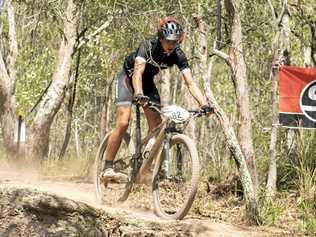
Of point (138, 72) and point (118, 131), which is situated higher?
point (138, 72)

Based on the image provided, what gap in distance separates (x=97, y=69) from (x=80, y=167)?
8.52 m


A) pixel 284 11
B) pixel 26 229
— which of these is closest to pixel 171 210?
pixel 26 229

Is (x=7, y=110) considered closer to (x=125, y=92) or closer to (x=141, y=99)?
(x=125, y=92)

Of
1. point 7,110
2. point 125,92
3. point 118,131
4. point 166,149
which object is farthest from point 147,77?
point 7,110

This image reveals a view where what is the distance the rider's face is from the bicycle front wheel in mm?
856

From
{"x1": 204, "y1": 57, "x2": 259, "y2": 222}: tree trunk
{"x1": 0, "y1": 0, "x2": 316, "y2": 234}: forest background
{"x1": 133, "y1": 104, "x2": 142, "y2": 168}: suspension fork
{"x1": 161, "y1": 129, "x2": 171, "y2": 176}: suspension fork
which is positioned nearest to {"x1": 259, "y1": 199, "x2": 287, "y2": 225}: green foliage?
{"x1": 0, "y1": 0, "x2": 316, "y2": 234}: forest background

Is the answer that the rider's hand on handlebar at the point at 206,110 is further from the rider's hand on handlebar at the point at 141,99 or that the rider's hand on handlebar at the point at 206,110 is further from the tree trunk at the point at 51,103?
the tree trunk at the point at 51,103

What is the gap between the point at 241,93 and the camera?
23.0 feet

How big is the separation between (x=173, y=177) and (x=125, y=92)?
106 cm

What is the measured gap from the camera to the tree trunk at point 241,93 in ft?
22.8

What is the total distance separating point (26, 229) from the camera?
15.8 ft

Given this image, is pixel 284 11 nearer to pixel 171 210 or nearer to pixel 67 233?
pixel 171 210

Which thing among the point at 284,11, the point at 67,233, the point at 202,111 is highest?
the point at 284,11

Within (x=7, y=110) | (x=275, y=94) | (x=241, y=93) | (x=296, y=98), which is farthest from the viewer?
(x=7, y=110)
